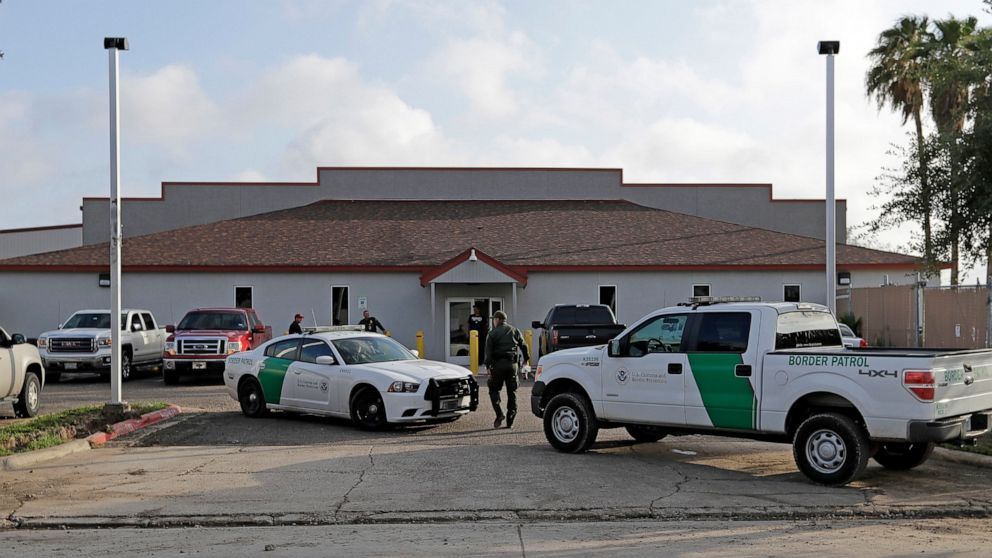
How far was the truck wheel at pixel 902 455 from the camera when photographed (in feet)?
37.1

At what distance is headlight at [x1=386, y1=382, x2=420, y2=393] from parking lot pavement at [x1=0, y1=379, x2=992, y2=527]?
656mm

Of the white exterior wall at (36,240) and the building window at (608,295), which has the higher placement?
the white exterior wall at (36,240)

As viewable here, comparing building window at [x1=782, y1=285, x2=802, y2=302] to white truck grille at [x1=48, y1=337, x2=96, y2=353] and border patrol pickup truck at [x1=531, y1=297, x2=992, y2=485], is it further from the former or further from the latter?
border patrol pickup truck at [x1=531, y1=297, x2=992, y2=485]

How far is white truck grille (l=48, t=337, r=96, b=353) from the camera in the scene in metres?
24.8

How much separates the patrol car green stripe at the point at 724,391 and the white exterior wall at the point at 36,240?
4247cm

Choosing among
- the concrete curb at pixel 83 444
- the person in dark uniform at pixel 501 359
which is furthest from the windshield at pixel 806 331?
the concrete curb at pixel 83 444

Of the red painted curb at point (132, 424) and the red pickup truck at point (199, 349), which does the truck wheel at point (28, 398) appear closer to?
the red painted curb at point (132, 424)

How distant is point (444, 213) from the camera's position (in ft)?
127

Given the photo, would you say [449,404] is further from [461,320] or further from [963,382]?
[461,320]

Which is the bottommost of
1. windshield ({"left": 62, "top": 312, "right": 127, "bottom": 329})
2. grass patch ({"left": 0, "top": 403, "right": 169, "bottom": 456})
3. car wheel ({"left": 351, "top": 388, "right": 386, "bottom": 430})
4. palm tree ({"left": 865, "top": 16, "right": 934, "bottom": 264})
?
grass patch ({"left": 0, "top": 403, "right": 169, "bottom": 456})

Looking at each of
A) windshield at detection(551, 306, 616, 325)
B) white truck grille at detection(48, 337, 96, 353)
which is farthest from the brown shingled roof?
white truck grille at detection(48, 337, 96, 353)

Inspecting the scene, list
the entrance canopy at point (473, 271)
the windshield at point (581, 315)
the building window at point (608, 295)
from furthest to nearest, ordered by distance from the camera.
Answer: the building window at point (608, 295), the entrance canopy at point (473, 271), the windshield at point (581, 315)

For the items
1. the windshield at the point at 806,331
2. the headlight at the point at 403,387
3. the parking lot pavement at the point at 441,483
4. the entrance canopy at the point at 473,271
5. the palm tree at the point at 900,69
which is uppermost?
the palm tree at the point at 900,69

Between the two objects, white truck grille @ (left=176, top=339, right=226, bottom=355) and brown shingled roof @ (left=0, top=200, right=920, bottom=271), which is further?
brown shingled roof @ (left=0, top=200, right=920, bottom=271)
